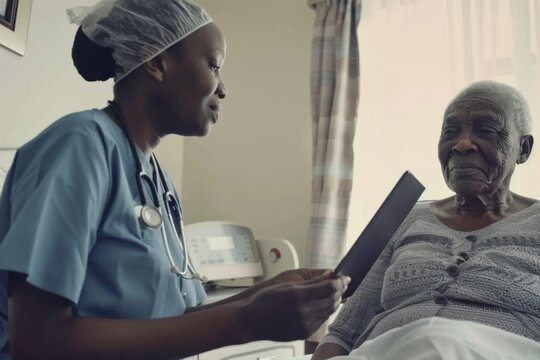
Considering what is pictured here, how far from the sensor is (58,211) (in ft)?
2.40

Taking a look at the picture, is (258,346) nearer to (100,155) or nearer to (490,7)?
(100,155)

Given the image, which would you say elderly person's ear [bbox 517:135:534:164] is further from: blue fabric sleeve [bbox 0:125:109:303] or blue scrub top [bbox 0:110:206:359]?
blue fabric sleeve [bbox 0:125:109:303]

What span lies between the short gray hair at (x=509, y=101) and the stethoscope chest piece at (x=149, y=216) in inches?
37.8

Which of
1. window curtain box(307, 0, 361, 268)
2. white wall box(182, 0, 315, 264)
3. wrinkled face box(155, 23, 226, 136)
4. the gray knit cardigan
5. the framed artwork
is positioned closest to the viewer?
wrinkled face box(155, 23, 226, 136)

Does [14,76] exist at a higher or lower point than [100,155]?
higher

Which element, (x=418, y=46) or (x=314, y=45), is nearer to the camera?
(x=418, y=46)

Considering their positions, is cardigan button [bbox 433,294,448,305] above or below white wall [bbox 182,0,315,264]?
below

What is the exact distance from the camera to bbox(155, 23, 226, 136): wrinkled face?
38.3 inches

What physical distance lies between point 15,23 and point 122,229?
1.23 meters

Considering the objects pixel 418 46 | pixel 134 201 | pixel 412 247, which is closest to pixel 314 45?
pixel 418 46

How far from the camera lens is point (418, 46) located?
7.43 ft

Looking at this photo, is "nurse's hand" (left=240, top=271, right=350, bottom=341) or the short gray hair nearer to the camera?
"nurse's hand" (left=240, top=271, right=350, bottom=341)

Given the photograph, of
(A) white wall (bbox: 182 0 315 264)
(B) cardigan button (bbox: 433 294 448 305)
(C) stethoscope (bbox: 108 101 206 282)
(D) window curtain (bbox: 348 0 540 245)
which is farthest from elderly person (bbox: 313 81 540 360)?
(A) white wall (bbox: 182 0 315 264)

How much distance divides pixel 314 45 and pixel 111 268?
1866 millimetres
